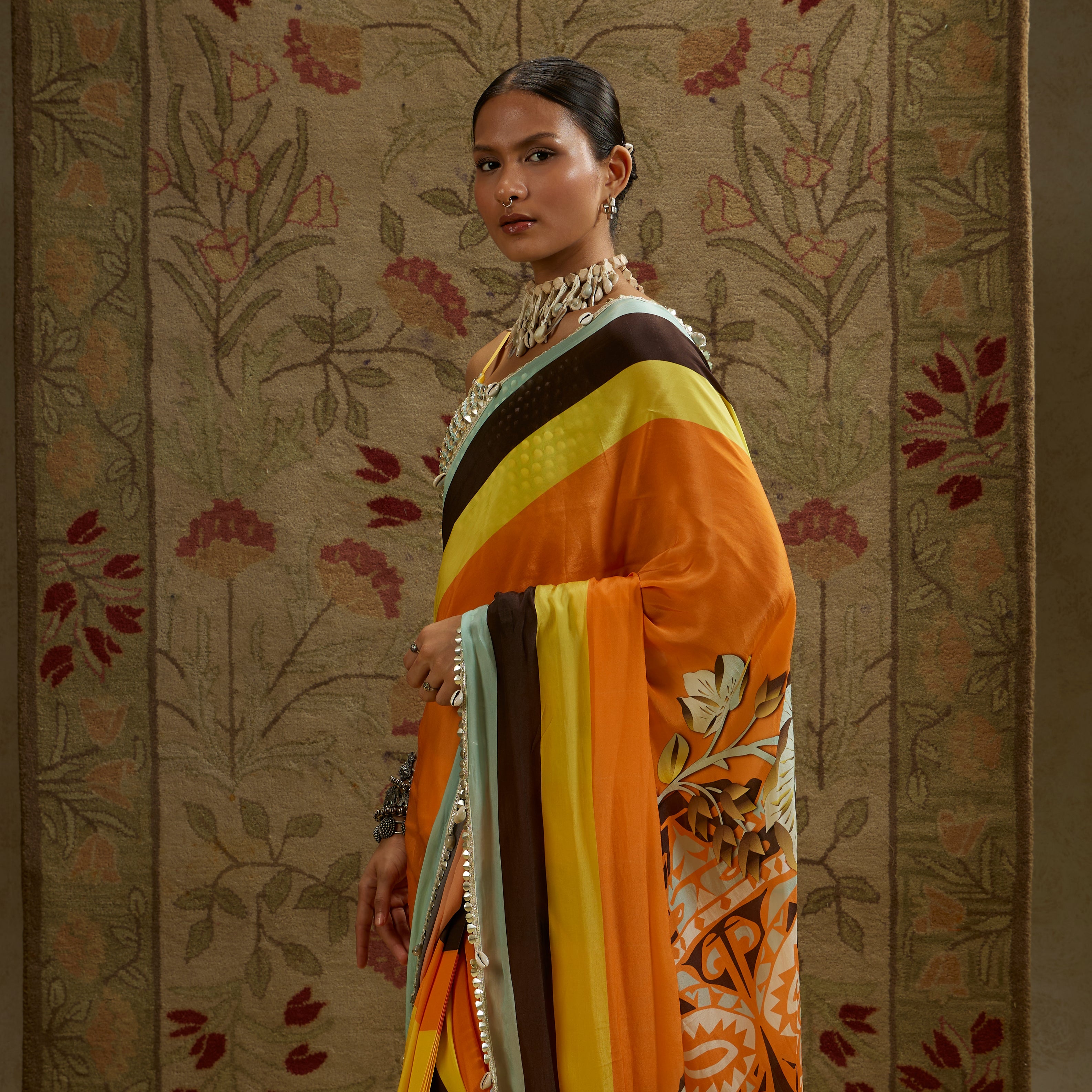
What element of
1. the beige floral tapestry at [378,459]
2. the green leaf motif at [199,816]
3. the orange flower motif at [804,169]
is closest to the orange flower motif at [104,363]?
the beige floral tapestry at [378,459]

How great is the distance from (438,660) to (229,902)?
1041 millimetres

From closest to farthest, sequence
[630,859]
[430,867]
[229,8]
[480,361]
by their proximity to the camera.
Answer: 1. [630,859]
2. [430,867]
3. [480,361]
4. [229,8]

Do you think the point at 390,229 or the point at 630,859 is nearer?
the point at 630,859

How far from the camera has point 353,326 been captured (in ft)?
5.18

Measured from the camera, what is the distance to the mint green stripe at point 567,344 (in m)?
0.85

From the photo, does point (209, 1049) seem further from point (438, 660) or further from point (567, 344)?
point (567, 344)

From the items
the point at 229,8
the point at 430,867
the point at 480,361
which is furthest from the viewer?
the point at 229,8

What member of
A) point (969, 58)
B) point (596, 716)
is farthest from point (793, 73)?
point (596, 716)

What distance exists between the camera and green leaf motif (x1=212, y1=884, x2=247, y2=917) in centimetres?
159

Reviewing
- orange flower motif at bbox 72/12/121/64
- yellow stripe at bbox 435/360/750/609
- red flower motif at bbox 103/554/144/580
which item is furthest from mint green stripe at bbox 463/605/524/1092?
orange flower motif at bbox 72/12/121/64

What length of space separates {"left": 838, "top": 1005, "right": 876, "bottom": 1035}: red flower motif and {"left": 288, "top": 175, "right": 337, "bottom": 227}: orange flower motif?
63.9 inches

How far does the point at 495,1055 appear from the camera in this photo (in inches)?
29.8

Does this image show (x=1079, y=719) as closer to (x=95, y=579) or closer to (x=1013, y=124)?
(x=1013, y=124)

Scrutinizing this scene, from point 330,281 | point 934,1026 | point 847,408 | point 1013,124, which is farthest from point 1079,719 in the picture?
point 330,281
